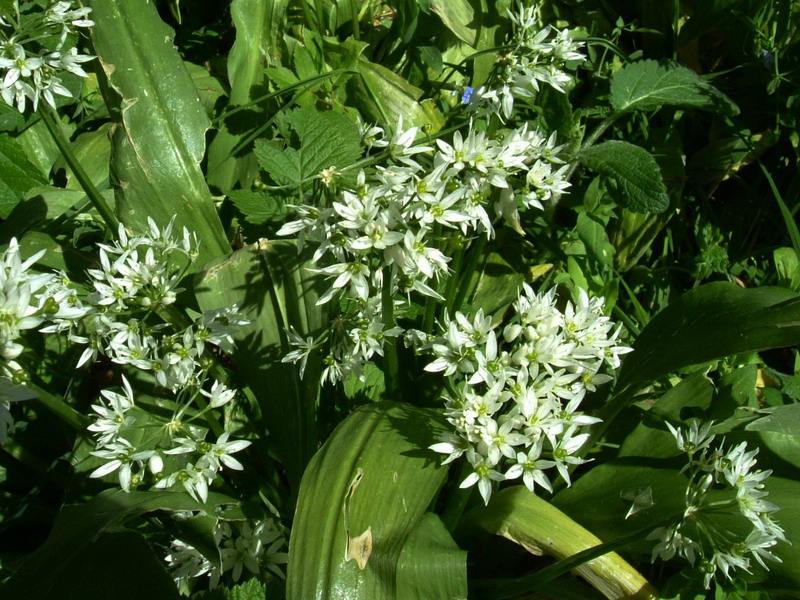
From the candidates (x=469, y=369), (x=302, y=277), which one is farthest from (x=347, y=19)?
(x=469, y=369)

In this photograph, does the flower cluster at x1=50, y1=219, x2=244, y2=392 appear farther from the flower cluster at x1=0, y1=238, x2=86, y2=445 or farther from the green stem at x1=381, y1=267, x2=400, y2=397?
the green stem at x1=381, y1=267, x2=400, y2=397

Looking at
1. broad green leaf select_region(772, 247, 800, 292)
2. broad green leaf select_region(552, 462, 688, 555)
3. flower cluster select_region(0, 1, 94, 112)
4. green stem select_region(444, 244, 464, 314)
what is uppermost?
flower cluster select_region(0, 1, 94, 112)

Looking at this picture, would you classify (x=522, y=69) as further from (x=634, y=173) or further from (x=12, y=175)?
(x=12, y=175)

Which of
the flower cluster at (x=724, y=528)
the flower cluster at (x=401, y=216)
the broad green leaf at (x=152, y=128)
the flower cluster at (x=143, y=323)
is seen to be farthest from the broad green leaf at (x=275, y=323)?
the flower cluster at (x=724, y=528)

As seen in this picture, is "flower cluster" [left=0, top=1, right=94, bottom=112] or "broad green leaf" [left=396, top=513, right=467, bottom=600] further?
"flower cluster" [left=0, top=1, right=94, bottom=112]

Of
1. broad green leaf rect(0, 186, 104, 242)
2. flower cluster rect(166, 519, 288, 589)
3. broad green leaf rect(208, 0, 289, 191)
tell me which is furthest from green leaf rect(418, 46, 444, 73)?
flower cluster rect(166, 519, 288, 589)

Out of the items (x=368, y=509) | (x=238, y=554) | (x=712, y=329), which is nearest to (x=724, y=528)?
(x=712, y=329)

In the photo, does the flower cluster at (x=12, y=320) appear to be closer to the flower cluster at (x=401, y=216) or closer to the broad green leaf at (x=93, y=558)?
the broad green leaf at (x=93, y=558)

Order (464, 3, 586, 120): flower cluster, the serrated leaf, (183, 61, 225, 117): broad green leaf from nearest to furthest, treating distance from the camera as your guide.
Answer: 1. (464, 3, 586, 120): flower cluster
2. the serrated leaf
3. (183, 61, 225, 117): broad green leaf
